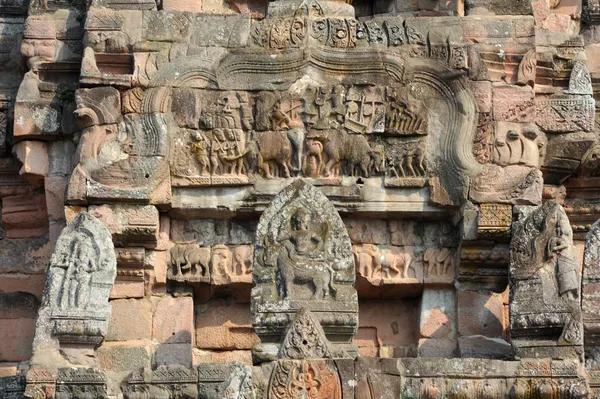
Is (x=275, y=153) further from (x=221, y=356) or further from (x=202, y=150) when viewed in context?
(x=221, y=356)

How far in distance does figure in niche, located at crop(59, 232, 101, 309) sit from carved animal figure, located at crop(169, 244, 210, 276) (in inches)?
42.6

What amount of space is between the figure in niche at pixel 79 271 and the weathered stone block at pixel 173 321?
3.49ft

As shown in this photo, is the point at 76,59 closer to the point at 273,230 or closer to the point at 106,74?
the point at 106,74

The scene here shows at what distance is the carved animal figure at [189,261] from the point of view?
2289 cm

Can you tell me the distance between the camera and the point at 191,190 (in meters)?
22.9

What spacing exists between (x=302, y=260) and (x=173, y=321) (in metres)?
1.85

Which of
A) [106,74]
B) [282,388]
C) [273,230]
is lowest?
[282,388]

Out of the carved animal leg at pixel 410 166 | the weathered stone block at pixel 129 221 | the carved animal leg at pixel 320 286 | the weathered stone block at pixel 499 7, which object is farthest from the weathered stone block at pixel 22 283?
the weathered stone block at pixel 499 7

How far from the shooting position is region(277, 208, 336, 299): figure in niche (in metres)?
21.4

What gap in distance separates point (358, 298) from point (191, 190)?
1798 millimetres

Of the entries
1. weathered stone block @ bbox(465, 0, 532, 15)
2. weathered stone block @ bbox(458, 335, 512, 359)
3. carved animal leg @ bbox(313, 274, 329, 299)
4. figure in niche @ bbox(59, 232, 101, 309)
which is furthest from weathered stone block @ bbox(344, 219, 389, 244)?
figure in niche @ bbox(59, 232, 101, 309)

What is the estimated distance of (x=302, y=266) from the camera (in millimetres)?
21453

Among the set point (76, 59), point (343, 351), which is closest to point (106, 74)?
point (76, 59)

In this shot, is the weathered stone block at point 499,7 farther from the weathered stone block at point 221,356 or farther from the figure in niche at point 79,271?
the figure in niche at point 79,271
